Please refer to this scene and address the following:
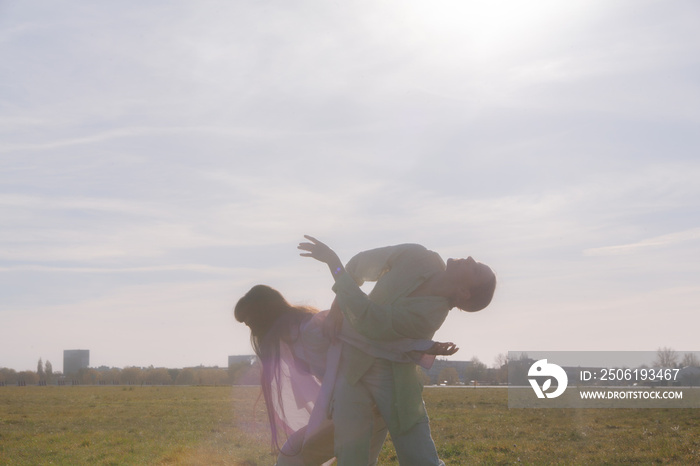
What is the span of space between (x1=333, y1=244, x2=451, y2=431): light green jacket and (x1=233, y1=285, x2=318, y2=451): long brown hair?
0.75 metres

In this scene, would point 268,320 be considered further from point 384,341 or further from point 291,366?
point 384,341

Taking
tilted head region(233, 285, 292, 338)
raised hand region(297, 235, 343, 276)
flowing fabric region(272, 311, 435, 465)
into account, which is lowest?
flowing fabric region(272, 311, 435, 465)

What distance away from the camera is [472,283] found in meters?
4.69

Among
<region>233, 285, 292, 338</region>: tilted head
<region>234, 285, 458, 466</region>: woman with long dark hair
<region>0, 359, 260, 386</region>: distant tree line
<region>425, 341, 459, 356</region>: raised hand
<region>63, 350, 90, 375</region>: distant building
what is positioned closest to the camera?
<region>425, 341, 459, 356</region>: raised hand

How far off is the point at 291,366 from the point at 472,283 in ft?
5.91

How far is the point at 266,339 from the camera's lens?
559 cm

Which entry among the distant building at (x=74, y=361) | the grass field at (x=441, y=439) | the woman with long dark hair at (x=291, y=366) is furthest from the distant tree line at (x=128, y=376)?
the woman with long dark hair at (x=291, y=366)

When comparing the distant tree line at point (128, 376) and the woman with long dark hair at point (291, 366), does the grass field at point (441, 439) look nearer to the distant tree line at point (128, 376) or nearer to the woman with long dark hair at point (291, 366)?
the woman with long dark hair at point (291, 366)

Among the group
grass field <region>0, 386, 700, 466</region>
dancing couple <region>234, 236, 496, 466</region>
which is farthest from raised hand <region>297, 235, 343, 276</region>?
grass field <region>0, 386, 700, 466</region>

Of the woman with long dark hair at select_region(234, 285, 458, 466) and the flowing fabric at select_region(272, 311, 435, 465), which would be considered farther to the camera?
the woman with long dark hair at select_region(234, 285, 458, 466)

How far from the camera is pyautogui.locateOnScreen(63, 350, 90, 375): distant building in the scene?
522 feet

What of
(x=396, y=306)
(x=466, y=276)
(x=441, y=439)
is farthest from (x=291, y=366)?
(x=441, y=439)

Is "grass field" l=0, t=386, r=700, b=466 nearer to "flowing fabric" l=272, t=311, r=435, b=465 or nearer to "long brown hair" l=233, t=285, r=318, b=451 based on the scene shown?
"flowing fabric" l=272, t=311, r=435, b=465

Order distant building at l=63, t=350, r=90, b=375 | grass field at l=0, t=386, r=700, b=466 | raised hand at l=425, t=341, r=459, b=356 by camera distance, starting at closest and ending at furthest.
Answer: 1. raised hand at l=425, t=341, r=459, b=356
2. grass field at l=0, t=386, r=700, b=466
3. distant building at l=63, t=350, r=90, b=375
